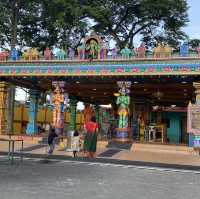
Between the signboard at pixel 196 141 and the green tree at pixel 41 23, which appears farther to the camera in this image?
the green tree at pixel 41 23

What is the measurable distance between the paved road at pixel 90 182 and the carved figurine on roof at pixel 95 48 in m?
8.63

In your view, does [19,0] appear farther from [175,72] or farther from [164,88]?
[175,72]

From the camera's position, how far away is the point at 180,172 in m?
13.9

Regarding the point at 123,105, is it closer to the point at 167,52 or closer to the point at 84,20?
the point at 167,52

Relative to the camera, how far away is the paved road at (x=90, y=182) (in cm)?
882

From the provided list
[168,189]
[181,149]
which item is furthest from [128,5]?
[168,189]

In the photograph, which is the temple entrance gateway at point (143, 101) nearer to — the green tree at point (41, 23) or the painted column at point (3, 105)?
the painted column at point (3, 105)

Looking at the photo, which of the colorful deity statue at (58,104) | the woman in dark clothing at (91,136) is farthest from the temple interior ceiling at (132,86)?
the woman in dark clothing at (91,136)

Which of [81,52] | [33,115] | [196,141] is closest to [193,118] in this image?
[196,141]

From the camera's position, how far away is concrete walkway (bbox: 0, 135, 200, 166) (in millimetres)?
17562

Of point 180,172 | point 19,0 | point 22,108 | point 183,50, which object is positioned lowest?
point 180,172

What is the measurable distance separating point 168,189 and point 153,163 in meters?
6.24

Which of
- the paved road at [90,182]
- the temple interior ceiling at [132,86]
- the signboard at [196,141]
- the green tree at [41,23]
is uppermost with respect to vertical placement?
the green tree at [41,23]

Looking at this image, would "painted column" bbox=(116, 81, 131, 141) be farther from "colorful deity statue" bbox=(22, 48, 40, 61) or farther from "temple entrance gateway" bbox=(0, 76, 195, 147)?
"colorful deity statue" bbox=(22, 48, 40, 61)
